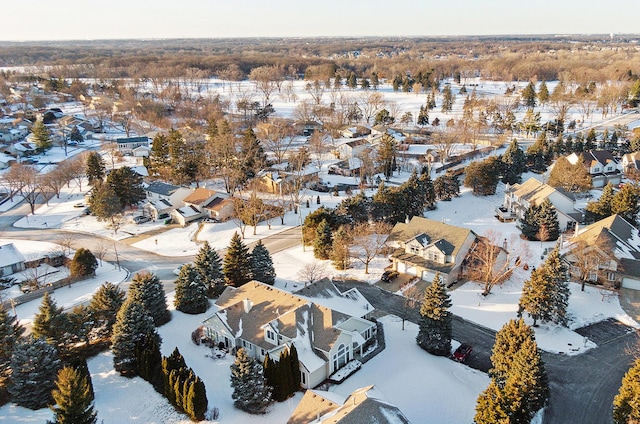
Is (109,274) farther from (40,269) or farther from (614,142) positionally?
(614,142)

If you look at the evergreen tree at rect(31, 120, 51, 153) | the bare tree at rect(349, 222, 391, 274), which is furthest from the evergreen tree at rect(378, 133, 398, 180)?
the evergreen tree at rect(31, 120, 51, 153)

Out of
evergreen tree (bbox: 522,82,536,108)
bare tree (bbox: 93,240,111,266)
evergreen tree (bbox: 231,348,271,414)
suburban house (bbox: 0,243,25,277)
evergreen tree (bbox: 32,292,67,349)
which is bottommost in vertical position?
bare tree (bbox: 93,240,111,266)

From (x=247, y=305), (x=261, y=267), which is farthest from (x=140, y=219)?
(x=247, y=305)

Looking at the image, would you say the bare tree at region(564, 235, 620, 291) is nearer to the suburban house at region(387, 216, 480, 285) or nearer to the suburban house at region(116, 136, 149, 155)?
the suburban house at region(387, 216, 480, 285)

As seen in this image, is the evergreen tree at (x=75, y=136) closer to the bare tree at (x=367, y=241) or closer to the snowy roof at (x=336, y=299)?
the bare tree at (x=367, y=241)

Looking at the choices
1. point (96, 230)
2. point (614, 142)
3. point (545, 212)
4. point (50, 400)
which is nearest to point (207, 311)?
point (50, 400)

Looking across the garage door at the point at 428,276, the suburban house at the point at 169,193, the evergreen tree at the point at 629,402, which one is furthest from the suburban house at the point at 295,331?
the suburban house at the point at 169,193
